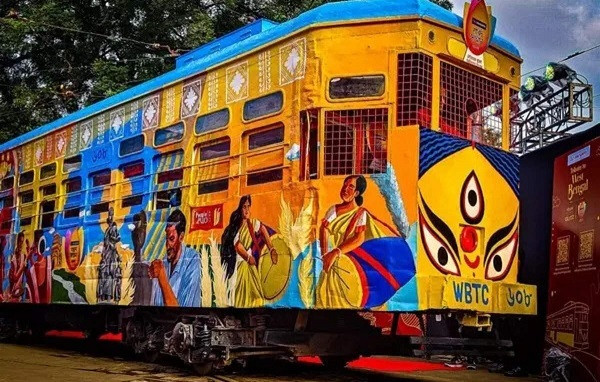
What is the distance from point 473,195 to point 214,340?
10.3ft

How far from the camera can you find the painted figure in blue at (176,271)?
8688mm

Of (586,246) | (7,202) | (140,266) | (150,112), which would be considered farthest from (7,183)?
(586,246)

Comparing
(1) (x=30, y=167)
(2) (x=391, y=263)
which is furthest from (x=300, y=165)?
(1) (x=30, y=167)

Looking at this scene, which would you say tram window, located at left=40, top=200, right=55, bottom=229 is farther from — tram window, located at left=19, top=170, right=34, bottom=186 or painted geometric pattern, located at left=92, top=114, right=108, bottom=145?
painted geometric pattern, located at left=92, top=114, right=108, bottom=145

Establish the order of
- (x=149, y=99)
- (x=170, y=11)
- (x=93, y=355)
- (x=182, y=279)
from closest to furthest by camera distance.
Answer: (x=182, y=279) → (x=149, y=99) → (x=93, y=355) → (x=170, y=11)

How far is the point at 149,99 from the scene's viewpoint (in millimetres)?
9977

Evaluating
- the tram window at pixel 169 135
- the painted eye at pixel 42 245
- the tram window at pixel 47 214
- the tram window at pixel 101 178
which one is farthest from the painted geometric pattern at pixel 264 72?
the painted eye at pixel 42 245

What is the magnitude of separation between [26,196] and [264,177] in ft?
22.3

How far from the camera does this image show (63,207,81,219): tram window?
1116 cm

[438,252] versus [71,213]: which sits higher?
[71,213]

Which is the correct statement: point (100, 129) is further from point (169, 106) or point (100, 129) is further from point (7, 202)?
point (7, 202)

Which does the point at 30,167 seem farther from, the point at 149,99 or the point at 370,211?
the point at 370,211

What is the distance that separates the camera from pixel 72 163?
11625 mm

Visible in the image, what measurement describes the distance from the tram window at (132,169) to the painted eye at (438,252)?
14.3 ft
